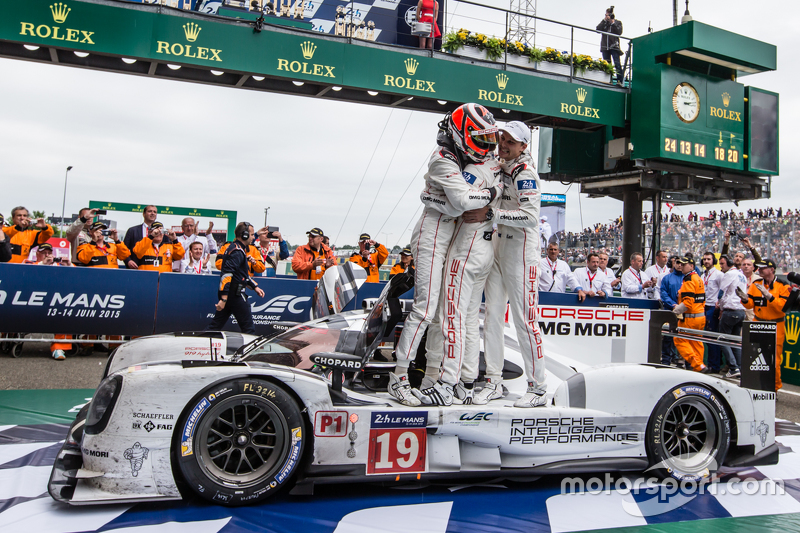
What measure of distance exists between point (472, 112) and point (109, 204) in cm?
2506

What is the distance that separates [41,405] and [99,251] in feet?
10.9

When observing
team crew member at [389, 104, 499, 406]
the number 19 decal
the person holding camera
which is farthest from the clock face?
the number 19 decal

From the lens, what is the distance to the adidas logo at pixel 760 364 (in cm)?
385

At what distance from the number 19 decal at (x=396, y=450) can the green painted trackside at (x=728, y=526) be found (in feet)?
3.46

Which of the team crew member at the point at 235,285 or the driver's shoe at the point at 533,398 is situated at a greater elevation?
the team crew member at the point at 235,285

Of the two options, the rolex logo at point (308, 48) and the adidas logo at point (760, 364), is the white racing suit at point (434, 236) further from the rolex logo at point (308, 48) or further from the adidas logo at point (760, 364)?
the rolex logo at point (308, 48)

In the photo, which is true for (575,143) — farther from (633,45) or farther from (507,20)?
(507,20)

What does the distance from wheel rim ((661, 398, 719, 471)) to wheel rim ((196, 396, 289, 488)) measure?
95.4 inches

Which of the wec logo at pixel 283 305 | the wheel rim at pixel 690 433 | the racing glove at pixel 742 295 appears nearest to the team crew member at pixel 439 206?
the wheel rim at pixel 690 433

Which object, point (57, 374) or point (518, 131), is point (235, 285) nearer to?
point (57, 374)

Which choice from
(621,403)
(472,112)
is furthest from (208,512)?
(472,112)

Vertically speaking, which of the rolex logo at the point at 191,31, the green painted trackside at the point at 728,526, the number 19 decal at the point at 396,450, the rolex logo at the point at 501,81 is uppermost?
the rolex logo at the point at 501,81

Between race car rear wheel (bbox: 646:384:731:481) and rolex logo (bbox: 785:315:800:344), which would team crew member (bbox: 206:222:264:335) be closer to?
A: race car rear wheel (bbox: 646:384:731:481)

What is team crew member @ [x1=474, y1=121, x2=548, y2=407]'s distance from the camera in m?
3.73
